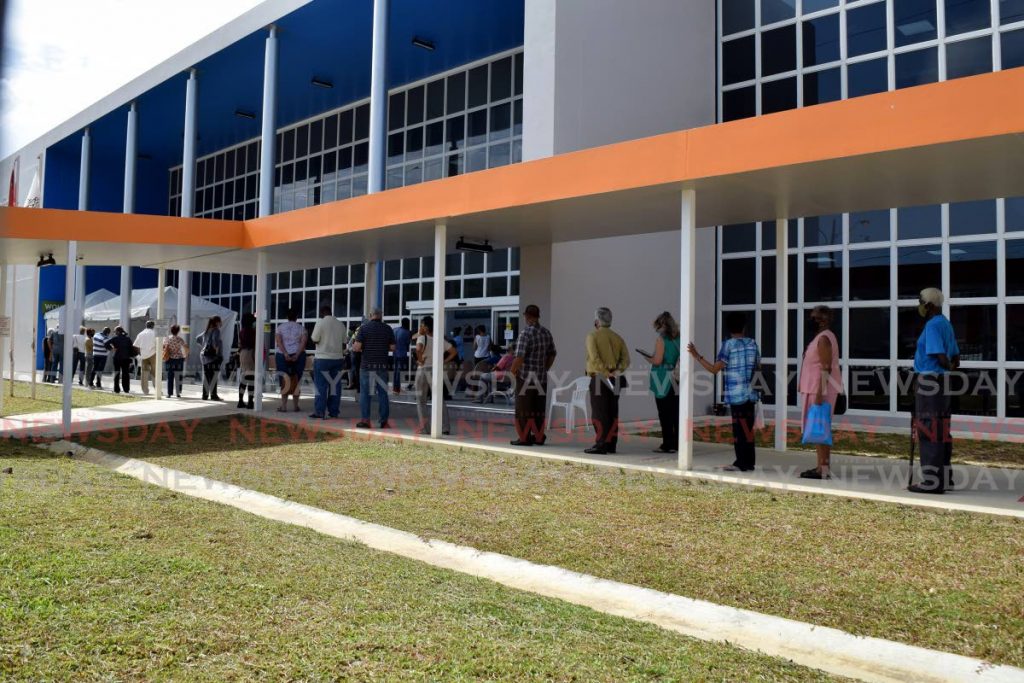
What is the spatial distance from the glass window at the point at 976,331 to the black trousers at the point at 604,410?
22.2 feet

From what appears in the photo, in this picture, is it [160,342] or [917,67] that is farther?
[160,342]

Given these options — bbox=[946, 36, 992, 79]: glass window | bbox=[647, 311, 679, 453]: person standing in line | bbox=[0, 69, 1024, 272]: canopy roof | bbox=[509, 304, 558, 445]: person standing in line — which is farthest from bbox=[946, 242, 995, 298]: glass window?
bbox=[509, 304, 558, 445]: person standing in line

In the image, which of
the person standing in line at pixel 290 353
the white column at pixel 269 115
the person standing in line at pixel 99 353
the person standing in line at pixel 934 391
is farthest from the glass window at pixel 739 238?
the person standing in line at pixel 99 353

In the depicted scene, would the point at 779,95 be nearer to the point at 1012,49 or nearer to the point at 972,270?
the point at 1012,49

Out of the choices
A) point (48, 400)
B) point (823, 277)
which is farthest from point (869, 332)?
point (48, 400)

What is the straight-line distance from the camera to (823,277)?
579 inches

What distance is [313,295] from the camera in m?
26.5

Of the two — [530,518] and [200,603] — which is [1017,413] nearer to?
[530,518]

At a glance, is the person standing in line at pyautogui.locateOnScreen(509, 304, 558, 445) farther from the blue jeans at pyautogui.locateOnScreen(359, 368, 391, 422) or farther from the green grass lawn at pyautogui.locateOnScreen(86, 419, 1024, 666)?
the blue jeans at pyautogui.locateOnScreen(359, 368, 391, 422)

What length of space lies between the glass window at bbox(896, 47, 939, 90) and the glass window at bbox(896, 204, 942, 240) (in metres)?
2.13

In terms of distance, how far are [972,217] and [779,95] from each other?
4368 mm

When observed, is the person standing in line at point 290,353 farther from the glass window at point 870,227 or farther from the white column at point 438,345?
the glass window at point 870,227

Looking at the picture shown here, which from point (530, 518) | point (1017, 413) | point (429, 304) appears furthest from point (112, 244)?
point (1017, 413)

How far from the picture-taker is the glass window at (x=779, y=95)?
607 inches
